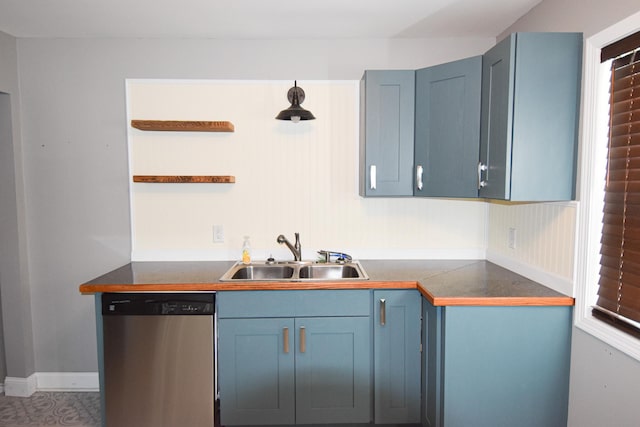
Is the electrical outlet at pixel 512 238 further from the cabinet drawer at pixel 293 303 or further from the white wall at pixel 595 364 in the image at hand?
the cabinet drawer at pixel 293 303

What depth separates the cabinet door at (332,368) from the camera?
1.90 meters

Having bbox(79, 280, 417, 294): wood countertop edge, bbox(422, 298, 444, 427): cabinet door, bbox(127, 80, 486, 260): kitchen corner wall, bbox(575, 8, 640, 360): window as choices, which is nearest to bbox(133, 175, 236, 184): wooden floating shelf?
bbox(127, 80, 486, 260): kitchen corner wall

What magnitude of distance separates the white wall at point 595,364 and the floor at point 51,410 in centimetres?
263

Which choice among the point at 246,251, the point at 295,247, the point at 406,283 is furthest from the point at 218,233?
the point at 406,283

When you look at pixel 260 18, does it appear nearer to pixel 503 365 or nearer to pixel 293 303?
pixel 293 303

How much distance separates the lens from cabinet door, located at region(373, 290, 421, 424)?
1902mm

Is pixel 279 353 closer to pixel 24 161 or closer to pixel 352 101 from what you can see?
pixel 352 101

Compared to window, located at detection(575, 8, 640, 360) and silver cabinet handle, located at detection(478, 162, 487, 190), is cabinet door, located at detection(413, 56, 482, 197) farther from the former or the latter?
window, located at detection(575, 8, 640, 360)

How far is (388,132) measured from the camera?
2104 millimetres

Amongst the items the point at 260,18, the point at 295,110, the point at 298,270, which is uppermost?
the point at 260,18

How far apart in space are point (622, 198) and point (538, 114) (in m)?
0.49

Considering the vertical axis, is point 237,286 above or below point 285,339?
above

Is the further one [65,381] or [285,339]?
[65,381]

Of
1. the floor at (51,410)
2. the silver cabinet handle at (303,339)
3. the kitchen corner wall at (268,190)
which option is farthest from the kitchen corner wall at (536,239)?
the floor at (51,410)
